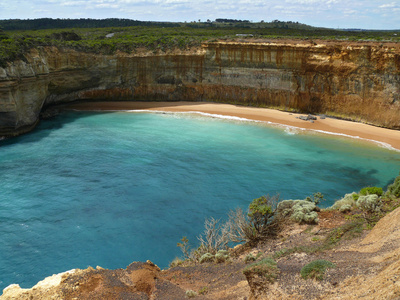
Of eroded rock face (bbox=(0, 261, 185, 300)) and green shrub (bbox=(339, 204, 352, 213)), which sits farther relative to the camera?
green shrub (bbox=(339, 204, 352, 213))

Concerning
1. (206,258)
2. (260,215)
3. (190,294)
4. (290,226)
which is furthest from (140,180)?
(190,294)

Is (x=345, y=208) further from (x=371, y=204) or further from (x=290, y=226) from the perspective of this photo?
(x=290, y=226)

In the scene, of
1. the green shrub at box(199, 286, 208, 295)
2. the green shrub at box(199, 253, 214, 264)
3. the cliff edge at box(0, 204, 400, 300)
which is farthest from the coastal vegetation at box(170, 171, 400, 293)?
the green shrub at box(199, 286, 208, 295)

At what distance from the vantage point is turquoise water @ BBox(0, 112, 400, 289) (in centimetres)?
1914

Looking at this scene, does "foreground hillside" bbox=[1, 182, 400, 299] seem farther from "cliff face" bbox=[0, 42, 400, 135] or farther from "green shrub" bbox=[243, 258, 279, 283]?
"cliff face" bbox=[0, 42, 400, 135]

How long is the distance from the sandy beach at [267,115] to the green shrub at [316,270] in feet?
87.5

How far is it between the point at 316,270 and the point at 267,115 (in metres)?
33.8

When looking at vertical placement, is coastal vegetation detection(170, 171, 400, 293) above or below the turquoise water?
above

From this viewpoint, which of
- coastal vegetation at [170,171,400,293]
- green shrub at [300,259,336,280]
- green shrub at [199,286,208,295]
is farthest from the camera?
coastal vegetation at [170,171,400,293]

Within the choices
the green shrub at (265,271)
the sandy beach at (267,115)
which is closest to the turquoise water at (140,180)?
the sandy beach at (267,115)

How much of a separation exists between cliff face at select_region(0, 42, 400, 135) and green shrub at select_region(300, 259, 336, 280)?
3144 centimetres

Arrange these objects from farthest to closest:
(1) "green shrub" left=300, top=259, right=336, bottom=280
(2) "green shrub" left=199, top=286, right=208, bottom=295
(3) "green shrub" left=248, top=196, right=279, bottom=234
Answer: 1. (3) "green shrub" left=248, top=196, right=279, bottom=234
2. (2) "green shrub" left=199, top=286, right=208, bottom=295
3. (1) "green shrub" left=300, top=259, right=336, bottom=280

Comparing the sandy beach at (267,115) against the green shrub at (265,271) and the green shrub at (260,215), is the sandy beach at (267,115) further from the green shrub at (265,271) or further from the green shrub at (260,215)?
the green shrub at (265,271)

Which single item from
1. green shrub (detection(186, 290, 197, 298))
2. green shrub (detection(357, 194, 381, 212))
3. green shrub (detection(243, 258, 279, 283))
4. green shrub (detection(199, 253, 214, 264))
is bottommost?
green shrub (detection(199, 253, 214, 264))
